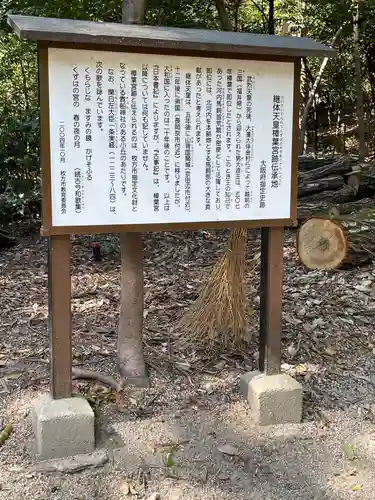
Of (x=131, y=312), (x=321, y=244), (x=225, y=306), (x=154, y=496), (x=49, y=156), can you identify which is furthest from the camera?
(x=321, y=244)

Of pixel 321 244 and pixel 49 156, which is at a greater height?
pixel 49 156

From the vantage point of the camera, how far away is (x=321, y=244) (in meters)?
5.12

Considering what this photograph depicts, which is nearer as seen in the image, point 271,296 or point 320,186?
point 271,296

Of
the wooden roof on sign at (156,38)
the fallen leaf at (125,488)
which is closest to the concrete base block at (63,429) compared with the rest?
the fallen leaf at (125,488)

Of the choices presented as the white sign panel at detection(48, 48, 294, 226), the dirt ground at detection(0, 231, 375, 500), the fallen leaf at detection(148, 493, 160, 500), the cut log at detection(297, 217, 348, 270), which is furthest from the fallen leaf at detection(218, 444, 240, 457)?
the cut log at detection(297, 217, 348, 270)

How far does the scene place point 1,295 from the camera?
5.20 metres

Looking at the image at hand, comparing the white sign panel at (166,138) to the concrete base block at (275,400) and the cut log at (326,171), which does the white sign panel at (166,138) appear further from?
the cut log at (326,171)

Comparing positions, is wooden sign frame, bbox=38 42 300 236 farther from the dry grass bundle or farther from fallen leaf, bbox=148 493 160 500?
fallen leaf, bbox=148 493 160 500

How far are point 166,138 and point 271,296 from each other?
1.03m

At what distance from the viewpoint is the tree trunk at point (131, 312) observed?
3.37 m

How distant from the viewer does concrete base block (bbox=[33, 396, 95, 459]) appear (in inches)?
107

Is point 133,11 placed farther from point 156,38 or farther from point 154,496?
point 154,496

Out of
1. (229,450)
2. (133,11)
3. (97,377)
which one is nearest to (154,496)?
(229,450)

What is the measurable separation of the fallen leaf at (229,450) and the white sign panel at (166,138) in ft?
3.75
